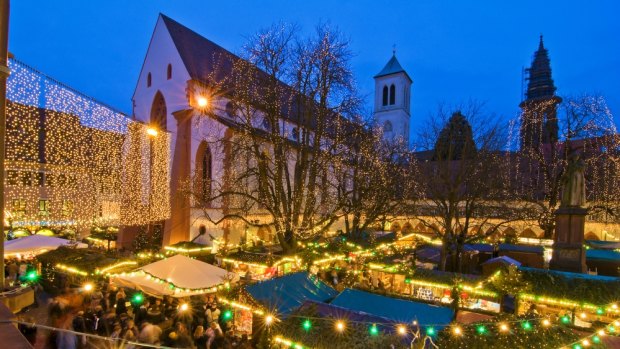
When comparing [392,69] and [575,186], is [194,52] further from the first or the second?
[392,69]

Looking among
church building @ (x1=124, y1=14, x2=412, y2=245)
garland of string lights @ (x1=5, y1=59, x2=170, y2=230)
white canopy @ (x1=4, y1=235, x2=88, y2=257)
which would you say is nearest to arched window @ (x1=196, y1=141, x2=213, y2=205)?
church building @ (x1=124, y1=14, x2=412, y2=245)

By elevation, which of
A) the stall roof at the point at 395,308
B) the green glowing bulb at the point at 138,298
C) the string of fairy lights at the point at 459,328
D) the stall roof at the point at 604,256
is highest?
the string of fairy lights at the point at 459,328

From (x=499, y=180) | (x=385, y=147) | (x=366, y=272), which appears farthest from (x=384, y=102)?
(x=366, y=272)

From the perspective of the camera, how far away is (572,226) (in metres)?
12.4

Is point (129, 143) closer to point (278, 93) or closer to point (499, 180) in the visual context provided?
point (278, 93)

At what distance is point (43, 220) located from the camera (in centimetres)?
2755

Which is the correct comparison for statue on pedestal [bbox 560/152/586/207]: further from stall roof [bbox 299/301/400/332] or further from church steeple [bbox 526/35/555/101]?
church steeple [bbox 526/35/555/101]

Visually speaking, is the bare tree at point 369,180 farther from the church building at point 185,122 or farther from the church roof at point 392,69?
the church roof at point 392,69

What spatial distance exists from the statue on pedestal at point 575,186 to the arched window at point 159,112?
867 inches

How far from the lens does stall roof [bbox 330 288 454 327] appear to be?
7.70 metres

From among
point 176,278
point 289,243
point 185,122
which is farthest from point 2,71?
point 185,122

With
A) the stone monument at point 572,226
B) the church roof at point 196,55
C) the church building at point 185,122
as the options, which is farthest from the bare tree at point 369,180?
the stone monument at point 572,226

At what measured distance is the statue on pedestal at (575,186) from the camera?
40.5ft

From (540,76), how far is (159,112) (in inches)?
2157
